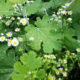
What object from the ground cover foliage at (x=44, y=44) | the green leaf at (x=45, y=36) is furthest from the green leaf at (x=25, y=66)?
the green leaf at (x=45, y=36)

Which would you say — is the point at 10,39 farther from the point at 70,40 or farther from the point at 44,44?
the point at 70,40

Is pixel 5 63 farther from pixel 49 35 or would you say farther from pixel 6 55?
pixel 49 35

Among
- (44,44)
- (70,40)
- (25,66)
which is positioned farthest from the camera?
(70,40)

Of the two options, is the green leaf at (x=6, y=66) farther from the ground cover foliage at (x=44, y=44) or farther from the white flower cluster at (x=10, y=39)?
the white flower cluster at (x=10, y=39)

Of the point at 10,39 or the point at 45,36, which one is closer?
the point at 45,36

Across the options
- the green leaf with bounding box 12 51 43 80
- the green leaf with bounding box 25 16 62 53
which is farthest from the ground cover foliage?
the green leaf with bounding box 12 51 43 80

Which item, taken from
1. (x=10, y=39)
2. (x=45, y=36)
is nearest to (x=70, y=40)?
(x=45, y=36)

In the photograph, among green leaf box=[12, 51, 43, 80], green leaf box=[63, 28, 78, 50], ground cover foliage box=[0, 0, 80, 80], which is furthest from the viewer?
green leaf box=[63, 28, 78, 50]

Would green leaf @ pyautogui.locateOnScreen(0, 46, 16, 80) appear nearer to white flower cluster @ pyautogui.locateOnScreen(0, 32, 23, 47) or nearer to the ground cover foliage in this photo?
the ground cover foliage

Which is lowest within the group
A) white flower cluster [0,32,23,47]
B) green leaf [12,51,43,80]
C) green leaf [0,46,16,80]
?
green leaf [0,46,16,80]
